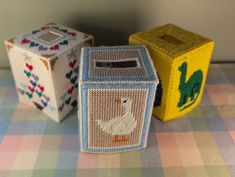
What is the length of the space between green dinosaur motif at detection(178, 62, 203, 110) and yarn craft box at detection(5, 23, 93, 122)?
333 mm

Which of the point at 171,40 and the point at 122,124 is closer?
the point at 122,124

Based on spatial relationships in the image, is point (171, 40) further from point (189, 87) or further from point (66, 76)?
point (66, 76)


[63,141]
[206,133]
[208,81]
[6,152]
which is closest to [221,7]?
[208,81]

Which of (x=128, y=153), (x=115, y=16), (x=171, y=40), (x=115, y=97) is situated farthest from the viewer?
(x=115, y=16)

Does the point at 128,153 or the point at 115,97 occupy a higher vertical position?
the point at 115,97

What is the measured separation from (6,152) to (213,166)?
0.61 m

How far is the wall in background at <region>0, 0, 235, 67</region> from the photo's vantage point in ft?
3.55

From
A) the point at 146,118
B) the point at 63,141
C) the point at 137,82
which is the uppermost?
the point at 137,82

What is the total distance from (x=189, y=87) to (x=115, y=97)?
1.02 ft

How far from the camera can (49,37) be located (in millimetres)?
928

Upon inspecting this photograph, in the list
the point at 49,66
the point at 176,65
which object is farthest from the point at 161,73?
the point at 49,66

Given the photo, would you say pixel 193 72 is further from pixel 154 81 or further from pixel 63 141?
pixel 63 141

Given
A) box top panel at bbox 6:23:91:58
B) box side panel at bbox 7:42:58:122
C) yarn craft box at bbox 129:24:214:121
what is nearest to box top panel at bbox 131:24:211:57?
yarn craft box at bbox 129:24:214:121

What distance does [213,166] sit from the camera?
80 cm
